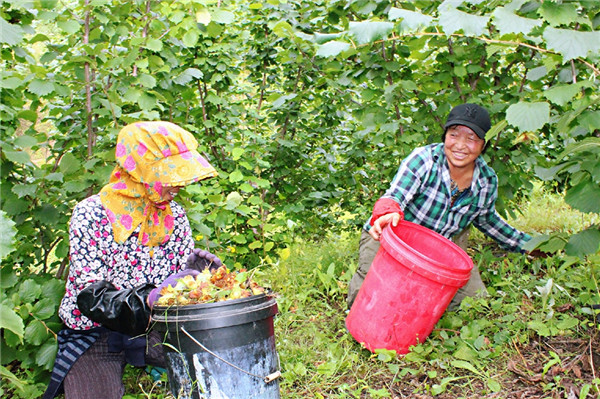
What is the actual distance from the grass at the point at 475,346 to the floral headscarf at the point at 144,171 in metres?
0.81

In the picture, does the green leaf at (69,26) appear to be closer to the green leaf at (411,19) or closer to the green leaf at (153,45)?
the green leaf at (153,45)

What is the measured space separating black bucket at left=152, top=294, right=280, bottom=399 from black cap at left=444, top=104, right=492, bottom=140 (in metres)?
1.56

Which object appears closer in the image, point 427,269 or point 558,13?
point 558,13

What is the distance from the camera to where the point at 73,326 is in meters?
2.45

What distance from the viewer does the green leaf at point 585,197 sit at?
2.01 m

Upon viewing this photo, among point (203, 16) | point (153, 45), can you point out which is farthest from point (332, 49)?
point (153, 45)

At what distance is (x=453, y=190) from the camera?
311 centimetres

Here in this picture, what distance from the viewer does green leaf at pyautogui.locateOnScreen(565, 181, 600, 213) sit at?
2.01m

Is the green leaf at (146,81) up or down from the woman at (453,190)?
up

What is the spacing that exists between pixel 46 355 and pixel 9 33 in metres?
1.49

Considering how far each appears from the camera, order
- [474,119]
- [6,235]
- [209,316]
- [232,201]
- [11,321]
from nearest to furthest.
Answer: [6,235]
[11,321]
[209,316]
[474,119]
[232,201]

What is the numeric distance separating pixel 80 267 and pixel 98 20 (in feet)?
4.32

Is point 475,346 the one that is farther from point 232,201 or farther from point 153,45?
point 153,45

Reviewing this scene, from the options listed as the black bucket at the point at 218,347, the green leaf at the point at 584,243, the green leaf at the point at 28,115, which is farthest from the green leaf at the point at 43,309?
the green leaf at the point at 584,243
